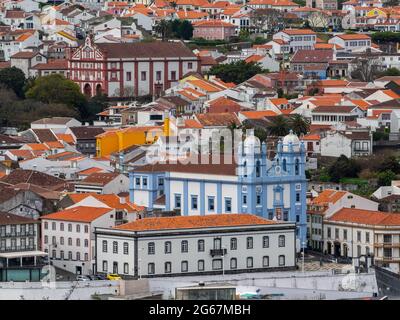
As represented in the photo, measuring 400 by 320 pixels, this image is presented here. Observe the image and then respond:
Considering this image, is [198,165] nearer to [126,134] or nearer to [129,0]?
[126,134]

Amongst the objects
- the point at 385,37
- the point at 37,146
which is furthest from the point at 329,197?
the point at 385,37

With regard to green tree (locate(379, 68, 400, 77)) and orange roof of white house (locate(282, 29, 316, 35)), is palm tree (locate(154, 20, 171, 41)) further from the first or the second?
green tree (locate(379, 68, 400, 77))

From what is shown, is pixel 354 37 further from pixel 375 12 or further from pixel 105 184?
pixel 105 184

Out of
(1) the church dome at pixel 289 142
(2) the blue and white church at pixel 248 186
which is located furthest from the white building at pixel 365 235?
(1) the church dome at pixel 289 142

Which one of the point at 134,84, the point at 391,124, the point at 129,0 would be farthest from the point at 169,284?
the point at 129,0

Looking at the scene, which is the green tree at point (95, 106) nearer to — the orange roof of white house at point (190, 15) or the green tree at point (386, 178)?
the green tree at point (386, 178)
